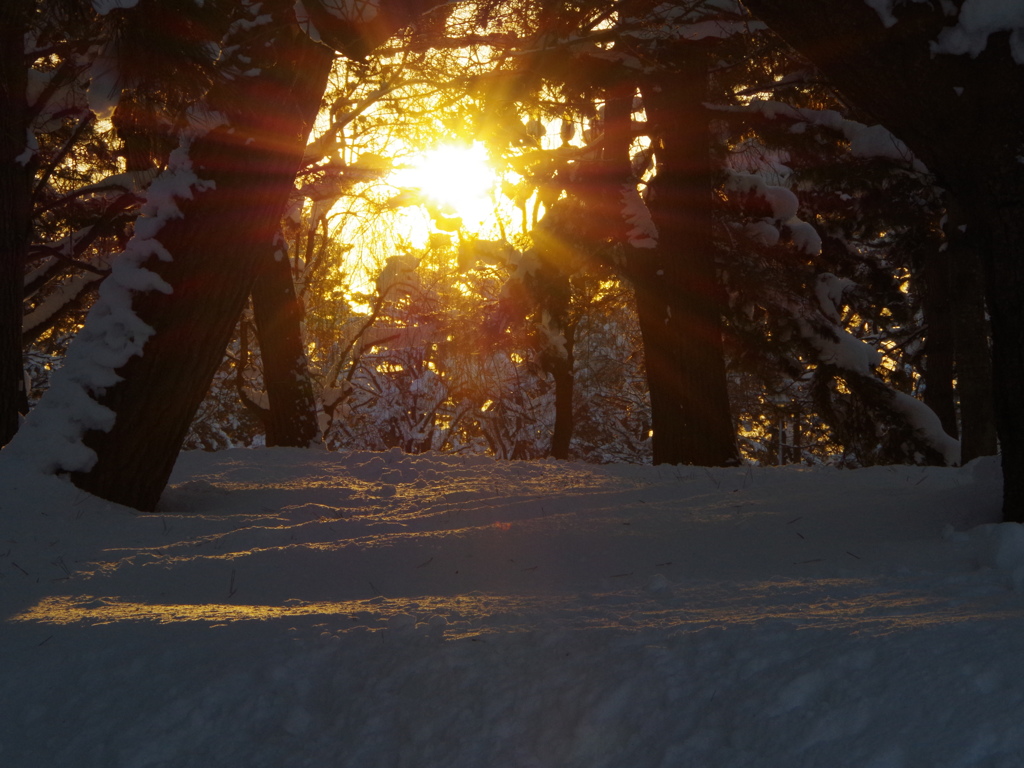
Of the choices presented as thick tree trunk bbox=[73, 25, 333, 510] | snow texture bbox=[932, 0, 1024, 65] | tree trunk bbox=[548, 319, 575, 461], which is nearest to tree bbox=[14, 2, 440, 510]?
thick tree trunk bbox=[73, 25, 333, 510]

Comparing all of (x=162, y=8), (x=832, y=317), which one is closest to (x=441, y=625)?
(x=162, y=8)

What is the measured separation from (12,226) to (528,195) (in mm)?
7031

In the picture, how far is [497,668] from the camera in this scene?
2314mm

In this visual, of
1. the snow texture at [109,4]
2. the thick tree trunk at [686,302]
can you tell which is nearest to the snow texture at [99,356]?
the snow texture at [109,4]

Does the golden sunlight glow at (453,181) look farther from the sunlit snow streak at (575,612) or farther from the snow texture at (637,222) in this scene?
the sunlit snow streak at (575,612)

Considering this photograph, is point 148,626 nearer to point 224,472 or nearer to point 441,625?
point 441,625

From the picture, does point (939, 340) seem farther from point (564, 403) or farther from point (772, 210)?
point (564, 403)

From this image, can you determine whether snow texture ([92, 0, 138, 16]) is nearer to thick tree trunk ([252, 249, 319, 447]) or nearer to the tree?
the tree

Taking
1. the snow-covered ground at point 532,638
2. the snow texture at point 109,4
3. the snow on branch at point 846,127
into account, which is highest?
the snow on branch at point 846,127

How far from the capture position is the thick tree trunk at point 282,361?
10.3 m

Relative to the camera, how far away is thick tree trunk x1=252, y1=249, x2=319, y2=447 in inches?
407

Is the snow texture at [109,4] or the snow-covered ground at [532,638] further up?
the snow texture at [109,4]

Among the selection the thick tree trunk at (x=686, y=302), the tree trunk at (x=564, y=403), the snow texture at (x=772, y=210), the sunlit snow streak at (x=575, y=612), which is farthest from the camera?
the tree trunk at (x=564, y=403)

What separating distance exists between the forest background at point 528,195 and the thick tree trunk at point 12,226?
0.11ft
